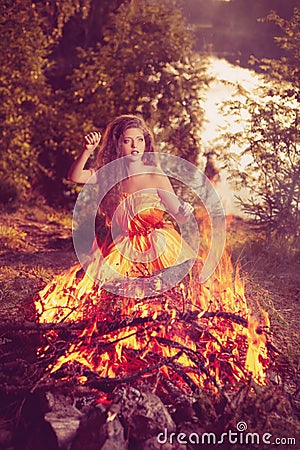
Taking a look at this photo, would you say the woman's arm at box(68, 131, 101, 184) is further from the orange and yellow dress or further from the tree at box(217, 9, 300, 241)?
the tree at box(217, 9, 300, 241)

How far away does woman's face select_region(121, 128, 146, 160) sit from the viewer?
177 inches

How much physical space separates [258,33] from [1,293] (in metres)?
6.11

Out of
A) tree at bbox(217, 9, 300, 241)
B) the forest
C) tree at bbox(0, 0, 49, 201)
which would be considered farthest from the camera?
tree at bbox(0, 0, 49, 201)

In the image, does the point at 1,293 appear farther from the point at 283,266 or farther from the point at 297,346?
the point at 283,266

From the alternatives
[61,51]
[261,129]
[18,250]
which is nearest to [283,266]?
[261,129]

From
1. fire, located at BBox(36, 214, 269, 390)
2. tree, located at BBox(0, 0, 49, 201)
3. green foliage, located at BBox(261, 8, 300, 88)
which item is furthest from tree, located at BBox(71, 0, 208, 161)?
fire, located at BBox(36, 214, 269, 390)

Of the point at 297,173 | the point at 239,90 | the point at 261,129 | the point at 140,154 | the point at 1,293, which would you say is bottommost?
the point at 1,293

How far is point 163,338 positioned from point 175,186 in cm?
438

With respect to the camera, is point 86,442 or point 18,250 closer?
point 86,442

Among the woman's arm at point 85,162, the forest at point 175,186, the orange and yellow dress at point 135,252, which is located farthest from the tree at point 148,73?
the woman's arm at point 85,162

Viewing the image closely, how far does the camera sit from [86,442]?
2758mm

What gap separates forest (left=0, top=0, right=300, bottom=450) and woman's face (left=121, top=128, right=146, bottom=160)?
3.63 ft

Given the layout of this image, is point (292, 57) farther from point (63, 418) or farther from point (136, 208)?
point (63, 418)

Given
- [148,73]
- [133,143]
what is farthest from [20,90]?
[133,143]
